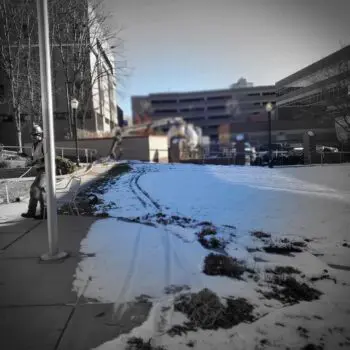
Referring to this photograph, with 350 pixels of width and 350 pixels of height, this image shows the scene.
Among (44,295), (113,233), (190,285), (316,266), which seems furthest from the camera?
(113,233)

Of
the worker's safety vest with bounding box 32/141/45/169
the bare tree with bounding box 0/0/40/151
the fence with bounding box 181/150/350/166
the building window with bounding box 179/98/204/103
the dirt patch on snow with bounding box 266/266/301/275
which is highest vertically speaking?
the bare tree with bounding box 0/0/40/151

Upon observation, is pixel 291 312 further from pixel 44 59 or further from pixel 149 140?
pixel 149 140

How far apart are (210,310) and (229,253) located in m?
2.16

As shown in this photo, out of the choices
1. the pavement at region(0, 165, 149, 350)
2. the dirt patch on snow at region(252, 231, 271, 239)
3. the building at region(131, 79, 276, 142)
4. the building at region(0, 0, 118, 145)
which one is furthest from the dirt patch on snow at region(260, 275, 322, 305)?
the building at region(0, 0, 118, 145)

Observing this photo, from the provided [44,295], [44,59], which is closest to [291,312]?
[44,295]

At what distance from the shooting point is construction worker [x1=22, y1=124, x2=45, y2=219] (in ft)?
22.3

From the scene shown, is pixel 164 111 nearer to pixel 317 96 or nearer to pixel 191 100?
pixel 191 100

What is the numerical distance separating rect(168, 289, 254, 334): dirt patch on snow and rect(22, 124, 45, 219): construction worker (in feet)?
13.9

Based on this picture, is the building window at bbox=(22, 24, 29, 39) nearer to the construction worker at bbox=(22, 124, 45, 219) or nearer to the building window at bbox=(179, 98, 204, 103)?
the building window at bbox=(179, 98, 204, 103)

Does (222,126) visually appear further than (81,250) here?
Yes

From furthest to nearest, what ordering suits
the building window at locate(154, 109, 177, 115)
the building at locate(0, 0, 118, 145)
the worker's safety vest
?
the building at locate(0, 0, 118, 145), the building window at locate(154, 109, 177, 115), the worker's safety vest

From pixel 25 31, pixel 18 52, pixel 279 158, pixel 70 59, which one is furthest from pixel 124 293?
pixel 25 31

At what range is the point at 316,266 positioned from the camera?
5.14m

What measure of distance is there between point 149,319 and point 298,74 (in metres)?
8.38
